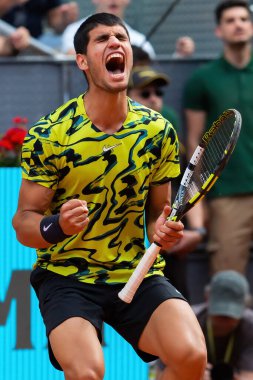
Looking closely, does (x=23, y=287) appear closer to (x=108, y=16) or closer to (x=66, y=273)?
(x=66, y=273)

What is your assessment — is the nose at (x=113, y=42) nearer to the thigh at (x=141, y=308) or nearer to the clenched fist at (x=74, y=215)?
the clenched fist at (x=74, y=215)

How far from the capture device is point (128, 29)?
9555 mm

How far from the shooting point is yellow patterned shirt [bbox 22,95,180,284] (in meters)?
5.60

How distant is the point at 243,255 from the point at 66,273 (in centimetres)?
316

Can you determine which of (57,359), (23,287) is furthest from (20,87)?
(57,359)

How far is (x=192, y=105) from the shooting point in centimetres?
864

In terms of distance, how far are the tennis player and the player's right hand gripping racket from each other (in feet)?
0.33

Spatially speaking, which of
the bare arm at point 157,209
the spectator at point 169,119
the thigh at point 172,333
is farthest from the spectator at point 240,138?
the thigh at point 172,333

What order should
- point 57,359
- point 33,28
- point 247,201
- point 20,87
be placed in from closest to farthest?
point 57,359 → point 247,201 → point 20,87 → point 33,28

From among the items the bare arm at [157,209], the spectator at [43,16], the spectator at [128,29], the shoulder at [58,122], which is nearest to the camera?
the bare arm at [157,209]

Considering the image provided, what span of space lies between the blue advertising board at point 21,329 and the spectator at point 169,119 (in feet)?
3.43

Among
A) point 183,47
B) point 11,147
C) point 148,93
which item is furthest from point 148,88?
point 183,47

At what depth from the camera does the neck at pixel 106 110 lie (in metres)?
5.70

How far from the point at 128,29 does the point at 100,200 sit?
4153 mm
